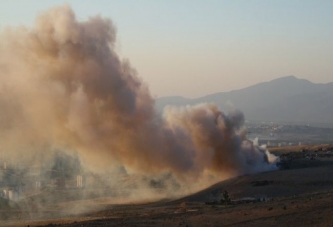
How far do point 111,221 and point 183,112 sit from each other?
105ft

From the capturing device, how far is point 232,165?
59.1 m

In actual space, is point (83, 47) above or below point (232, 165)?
above

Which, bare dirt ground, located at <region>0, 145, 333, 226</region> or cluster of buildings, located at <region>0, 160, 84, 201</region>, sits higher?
cluster of buildings, located at <region>0, 160, 84, 201</region>

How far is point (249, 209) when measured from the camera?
31438mm

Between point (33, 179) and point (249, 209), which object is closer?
point (249, 209)

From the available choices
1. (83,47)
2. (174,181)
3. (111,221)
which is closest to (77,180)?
(174,181)

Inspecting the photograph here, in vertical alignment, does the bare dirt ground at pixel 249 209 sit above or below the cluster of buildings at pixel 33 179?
below

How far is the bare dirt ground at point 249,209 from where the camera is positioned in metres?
26.8

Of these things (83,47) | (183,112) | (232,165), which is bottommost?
(232,165)

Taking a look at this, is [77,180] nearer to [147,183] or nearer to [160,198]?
[147,183]

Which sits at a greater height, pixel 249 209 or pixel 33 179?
pixel 33 179

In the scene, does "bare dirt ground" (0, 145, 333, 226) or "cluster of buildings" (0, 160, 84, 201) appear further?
"cluster of buildings" (0, 160, 84, 201)

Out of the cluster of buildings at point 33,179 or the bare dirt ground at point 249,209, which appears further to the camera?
the cluster of buildings at point 33,179

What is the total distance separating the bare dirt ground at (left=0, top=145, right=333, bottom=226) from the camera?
26.8m
